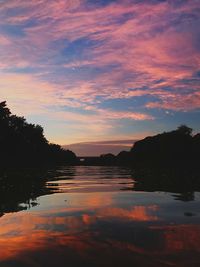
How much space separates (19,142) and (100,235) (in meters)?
107

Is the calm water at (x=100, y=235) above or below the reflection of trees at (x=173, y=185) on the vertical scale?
above

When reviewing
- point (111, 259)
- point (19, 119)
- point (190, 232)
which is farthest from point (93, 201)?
point (19, 119)

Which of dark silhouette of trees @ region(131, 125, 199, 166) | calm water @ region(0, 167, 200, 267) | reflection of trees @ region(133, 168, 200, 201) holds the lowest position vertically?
reflection of trees @ region(133, 168, 200, 201)

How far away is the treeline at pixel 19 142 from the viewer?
102 metres

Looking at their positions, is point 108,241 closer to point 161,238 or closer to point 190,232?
point 161,238

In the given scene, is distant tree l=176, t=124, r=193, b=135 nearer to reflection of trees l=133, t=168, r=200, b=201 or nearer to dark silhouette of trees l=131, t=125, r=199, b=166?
dark silhouette of trees l=131, t=125, r=199, b=166

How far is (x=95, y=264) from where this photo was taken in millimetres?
8008

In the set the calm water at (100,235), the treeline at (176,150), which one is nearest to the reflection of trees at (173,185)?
the calm water at (100,235)

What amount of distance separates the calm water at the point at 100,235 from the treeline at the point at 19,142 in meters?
76.2

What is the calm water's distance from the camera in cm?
836

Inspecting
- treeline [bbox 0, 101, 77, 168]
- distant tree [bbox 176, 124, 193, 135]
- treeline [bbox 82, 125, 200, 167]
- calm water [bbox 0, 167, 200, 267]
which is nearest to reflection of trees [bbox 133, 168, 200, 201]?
calm water [bbox 0, 167, 200, 267]

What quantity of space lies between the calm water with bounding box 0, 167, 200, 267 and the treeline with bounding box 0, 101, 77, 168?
76203 mm

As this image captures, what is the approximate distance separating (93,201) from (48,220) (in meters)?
6.17

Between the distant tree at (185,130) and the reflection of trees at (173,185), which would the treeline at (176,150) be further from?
the reflection of trees at (173,185)
